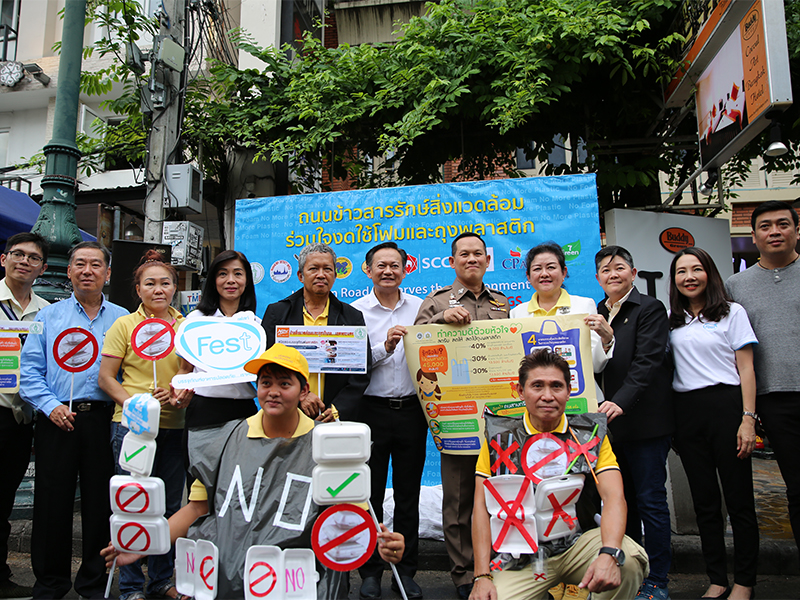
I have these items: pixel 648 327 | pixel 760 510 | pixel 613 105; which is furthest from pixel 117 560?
pixel 613 105

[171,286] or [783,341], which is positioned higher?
[171,286]

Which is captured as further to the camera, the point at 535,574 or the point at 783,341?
the point at 783,341

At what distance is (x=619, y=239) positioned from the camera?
237 inches

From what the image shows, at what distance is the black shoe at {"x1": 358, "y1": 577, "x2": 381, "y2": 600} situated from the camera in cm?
328

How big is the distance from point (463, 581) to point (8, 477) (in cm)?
297

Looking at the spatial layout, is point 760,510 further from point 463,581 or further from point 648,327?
point 463,581

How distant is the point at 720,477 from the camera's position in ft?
10.8

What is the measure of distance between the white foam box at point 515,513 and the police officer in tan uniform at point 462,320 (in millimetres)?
900

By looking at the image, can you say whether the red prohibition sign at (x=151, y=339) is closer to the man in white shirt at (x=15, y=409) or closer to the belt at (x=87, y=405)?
the belt at (x=87, y=405)

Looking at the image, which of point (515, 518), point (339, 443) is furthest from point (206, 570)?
point (515, 518)

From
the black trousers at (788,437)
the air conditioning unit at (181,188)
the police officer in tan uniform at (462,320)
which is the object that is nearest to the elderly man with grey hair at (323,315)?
the police officer in tan uniform at (462,320)

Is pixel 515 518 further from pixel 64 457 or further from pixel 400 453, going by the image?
pixel 64 457

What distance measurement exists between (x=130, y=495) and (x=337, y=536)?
0.89m

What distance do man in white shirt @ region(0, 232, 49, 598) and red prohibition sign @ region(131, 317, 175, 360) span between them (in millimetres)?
903
